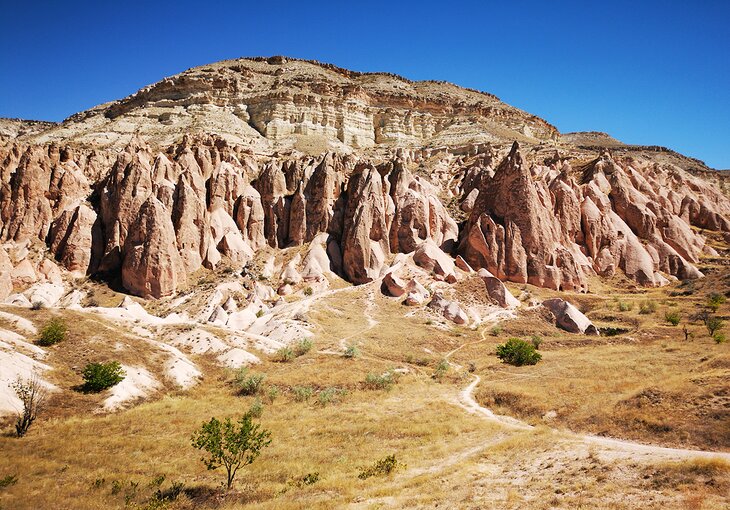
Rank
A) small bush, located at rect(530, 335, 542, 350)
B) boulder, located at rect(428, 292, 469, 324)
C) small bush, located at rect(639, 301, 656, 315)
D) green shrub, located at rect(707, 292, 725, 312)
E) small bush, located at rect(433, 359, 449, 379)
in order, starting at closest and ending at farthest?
small bush, located at rect(433, 359, 449, 379)
small bush, located at rect(530, 335, 542, 350)
boulder, located at rect(428, 292, 469, 324)
green shrub, located at rect(707, 292, 725, 312)
small bush, located at rect(639, 301, 656, 315)

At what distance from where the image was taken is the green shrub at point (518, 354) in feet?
93.2

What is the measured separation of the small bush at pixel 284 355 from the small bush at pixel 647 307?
36111mm

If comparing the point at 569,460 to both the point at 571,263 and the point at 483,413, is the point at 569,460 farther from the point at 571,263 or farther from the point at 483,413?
the point at 571,263

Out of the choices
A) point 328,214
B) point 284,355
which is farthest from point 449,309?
point 328,214

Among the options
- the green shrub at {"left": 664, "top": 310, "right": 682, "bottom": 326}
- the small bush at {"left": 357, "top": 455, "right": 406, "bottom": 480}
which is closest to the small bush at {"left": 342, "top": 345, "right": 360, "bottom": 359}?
the small bush at {"left": 357, "top": 455, "right": 406, "bottom": 480}

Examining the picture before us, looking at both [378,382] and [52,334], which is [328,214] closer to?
[378,382]

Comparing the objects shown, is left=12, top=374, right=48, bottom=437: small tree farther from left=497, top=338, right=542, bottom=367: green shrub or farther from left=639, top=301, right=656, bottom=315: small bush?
left=639, top=301, right=656, bottom=315: small bush

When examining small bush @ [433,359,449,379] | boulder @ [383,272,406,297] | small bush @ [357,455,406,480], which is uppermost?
boulder @ [383,272,406,297]

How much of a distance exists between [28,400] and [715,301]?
2115 inches

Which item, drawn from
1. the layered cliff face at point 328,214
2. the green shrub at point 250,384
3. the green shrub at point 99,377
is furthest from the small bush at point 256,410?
the layered cliff face at point 328,214

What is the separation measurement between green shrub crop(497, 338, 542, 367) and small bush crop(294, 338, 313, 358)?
14289mm

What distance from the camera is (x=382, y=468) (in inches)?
498

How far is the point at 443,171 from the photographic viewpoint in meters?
73.4

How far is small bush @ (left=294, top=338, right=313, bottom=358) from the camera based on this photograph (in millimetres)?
28377
